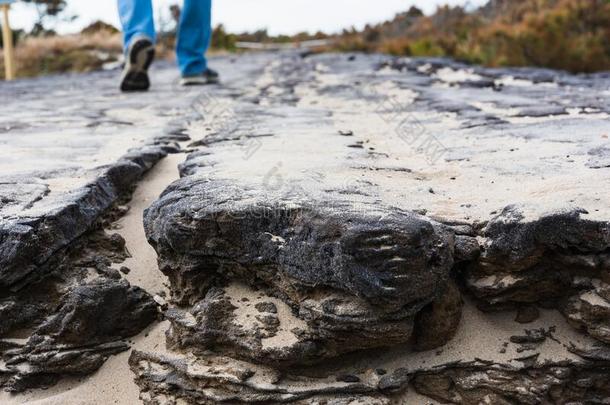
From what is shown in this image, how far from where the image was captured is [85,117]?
344 cm

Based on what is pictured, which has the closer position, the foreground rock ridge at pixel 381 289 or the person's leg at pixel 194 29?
the foreground rock ridge at pixel 381 289

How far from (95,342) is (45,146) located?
48.4 inches

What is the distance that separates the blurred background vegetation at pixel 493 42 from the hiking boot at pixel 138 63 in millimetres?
4500

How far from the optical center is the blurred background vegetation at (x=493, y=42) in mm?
7445

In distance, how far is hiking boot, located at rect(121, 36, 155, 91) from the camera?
4375 mm

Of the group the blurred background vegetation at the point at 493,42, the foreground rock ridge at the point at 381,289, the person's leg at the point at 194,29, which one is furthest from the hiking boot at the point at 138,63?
the blurred background vegetation at the point at 493,42

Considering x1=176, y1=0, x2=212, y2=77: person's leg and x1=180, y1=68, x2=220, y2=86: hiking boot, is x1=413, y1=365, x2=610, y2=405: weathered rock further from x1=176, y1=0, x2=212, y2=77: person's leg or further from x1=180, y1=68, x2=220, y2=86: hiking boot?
x1=180, y1=68, x2=220, y2=86: hiking boot

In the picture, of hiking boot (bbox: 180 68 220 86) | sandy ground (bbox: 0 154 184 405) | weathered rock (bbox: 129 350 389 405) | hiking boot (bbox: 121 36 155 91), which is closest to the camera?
weathered rock (bbox: 129 350 389 405)

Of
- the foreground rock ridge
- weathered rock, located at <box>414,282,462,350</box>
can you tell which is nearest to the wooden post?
the foreground rock ridge

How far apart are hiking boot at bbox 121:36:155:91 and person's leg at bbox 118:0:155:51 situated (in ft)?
0.17

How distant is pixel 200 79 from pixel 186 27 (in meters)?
0.53

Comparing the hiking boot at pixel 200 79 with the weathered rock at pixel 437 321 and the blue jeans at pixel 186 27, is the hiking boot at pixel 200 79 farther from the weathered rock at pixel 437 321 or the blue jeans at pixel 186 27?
the weathered rock at pixel 437 321

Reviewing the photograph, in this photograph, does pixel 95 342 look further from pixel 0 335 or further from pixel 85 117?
pixel 85 117

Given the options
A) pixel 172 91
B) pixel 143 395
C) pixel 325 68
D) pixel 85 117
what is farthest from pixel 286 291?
pixel 325 68
